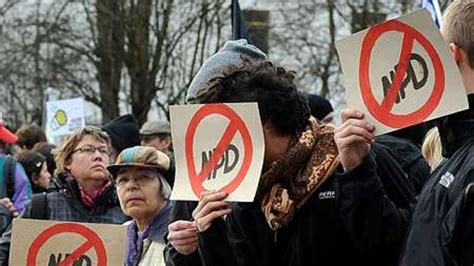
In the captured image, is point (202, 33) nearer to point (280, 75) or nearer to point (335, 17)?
point (335, 17)

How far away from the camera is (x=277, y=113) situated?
324 centimetres

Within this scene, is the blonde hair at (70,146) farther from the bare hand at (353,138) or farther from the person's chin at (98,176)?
the bare hand at (353,138)

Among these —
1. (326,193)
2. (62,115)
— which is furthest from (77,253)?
(62,115)

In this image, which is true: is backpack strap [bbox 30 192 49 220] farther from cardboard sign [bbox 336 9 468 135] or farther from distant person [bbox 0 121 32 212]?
cardboard sign [bbox 336 9 468 135]

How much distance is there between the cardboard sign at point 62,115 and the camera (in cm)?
1423

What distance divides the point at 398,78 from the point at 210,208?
729 millimetres

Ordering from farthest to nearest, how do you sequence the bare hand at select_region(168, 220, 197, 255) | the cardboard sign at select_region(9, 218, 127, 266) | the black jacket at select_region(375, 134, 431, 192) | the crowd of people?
1. the black jacket at select_region(375, 134, 431, 192)
2. the cardboard sign at select_region(9, 218, 127, 266)
3. the bare hand at select_region(168, 220, 197, 255)
4. the crowd of people

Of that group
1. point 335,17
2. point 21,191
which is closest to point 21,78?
point 335,17

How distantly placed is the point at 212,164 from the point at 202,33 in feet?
80.0

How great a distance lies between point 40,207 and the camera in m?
5.64

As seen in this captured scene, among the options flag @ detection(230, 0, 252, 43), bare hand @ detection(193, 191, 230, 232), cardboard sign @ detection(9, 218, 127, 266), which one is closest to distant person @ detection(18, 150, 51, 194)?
flag @ detection(230, 0, 252, 43)

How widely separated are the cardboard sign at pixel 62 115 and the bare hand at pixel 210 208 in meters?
11.2

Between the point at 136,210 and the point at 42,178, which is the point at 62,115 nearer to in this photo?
the point at 42,178

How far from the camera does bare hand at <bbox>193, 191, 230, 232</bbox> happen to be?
3.14 metres
